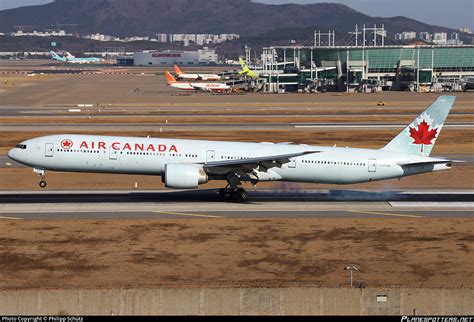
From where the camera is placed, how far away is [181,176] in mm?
55438

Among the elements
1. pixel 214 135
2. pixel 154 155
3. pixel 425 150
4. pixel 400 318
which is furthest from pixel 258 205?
pixel 214 135

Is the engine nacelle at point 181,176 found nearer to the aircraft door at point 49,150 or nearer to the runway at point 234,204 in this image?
the runway at point 234,204

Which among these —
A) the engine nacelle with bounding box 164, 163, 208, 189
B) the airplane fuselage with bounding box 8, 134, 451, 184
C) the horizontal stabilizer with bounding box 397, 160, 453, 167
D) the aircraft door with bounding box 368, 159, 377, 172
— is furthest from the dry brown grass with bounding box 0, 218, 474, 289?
the aircraft door with bounding box 368, 159, 377, 172

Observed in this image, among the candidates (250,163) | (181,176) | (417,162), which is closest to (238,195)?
(250,163)

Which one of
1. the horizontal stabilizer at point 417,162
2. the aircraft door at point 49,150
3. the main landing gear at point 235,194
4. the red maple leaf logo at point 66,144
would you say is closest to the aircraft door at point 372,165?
the horizontal stabilizer at point 417,162

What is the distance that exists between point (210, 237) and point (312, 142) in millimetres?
46742

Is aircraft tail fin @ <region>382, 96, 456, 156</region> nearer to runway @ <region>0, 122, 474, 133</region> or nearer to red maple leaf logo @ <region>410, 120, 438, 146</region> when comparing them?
red maple leaf logo @ <region>410, 120, 438, 146</region>

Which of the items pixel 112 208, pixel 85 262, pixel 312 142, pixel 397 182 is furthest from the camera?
pixel 312 142

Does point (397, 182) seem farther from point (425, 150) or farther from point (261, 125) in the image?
point (261, 125)

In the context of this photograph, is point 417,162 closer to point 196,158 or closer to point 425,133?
point 425,133

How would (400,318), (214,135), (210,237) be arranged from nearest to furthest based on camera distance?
(400,318)
(210,237)
(214,135)

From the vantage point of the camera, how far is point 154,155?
188ft

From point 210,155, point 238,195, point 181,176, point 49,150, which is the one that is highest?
point 49,150

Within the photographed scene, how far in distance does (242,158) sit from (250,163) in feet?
4.69
